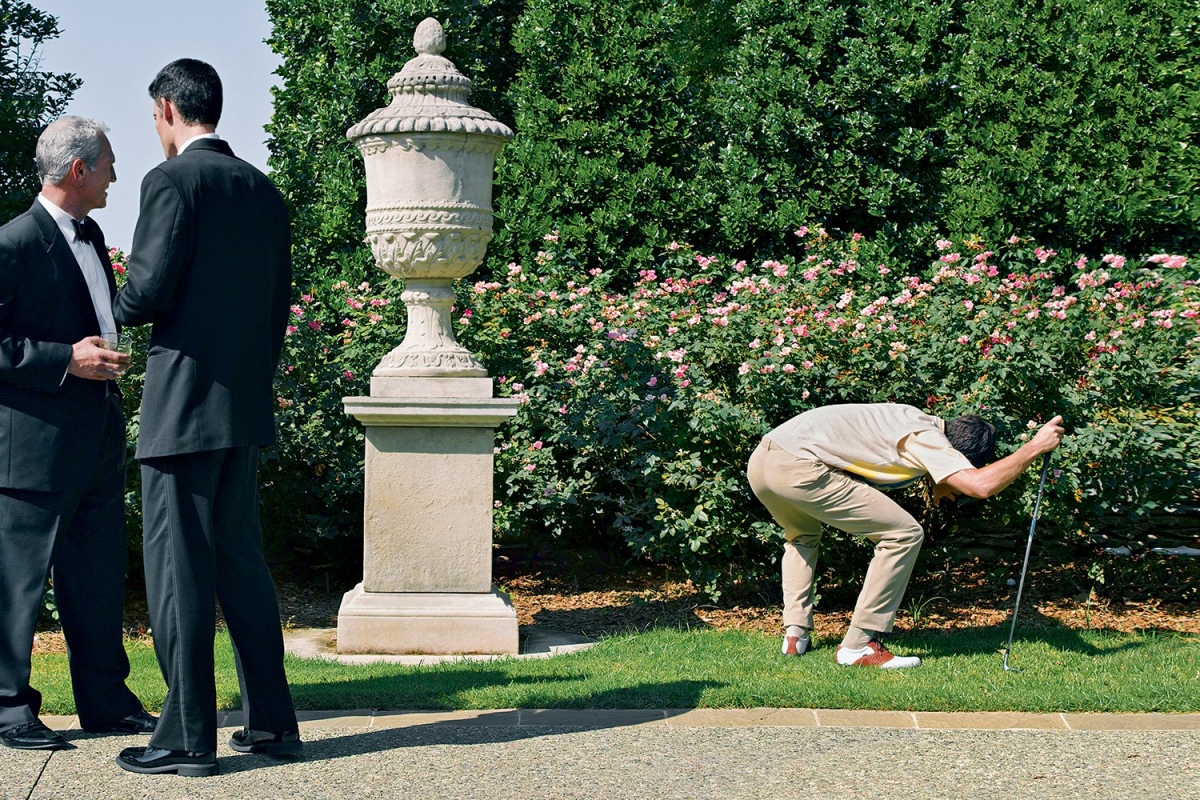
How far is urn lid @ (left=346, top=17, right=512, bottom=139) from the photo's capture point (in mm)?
5719

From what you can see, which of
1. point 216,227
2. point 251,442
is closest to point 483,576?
point 251,442

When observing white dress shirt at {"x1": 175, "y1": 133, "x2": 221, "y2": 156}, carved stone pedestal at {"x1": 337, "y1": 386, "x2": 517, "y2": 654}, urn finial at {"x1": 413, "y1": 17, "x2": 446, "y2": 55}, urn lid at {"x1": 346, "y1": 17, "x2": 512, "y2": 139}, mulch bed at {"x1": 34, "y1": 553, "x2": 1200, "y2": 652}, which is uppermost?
urn finial at {"x1": 413, "y1": 17, "x2": 446, "y2": 55}

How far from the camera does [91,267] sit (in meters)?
4.26

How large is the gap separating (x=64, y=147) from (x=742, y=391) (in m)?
3.55

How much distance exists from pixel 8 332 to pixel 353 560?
3.93 metres

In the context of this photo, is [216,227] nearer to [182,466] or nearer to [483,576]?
[182,466]

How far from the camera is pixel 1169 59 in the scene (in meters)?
9.58

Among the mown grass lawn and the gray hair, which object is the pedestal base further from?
the gray hair

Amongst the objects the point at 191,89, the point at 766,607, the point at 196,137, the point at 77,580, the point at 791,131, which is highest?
the point at 791,131

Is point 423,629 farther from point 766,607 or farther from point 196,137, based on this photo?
point 196,137

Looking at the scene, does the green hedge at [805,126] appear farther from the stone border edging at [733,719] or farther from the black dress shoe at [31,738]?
the black dress shoe at [31,738]

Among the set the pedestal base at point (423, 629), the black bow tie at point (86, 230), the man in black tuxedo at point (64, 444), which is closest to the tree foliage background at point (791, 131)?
the pedestal base at point (423, 629)

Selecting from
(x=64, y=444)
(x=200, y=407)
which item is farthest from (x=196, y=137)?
(x=64, y=444)

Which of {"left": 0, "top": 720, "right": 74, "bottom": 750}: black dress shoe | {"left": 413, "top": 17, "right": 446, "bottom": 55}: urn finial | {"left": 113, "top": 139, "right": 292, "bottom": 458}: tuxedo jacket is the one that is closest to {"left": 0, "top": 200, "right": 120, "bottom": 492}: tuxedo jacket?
{"left": 113, "top": 139, "right": 292, "bottom": 458}: tuxedo jacket
